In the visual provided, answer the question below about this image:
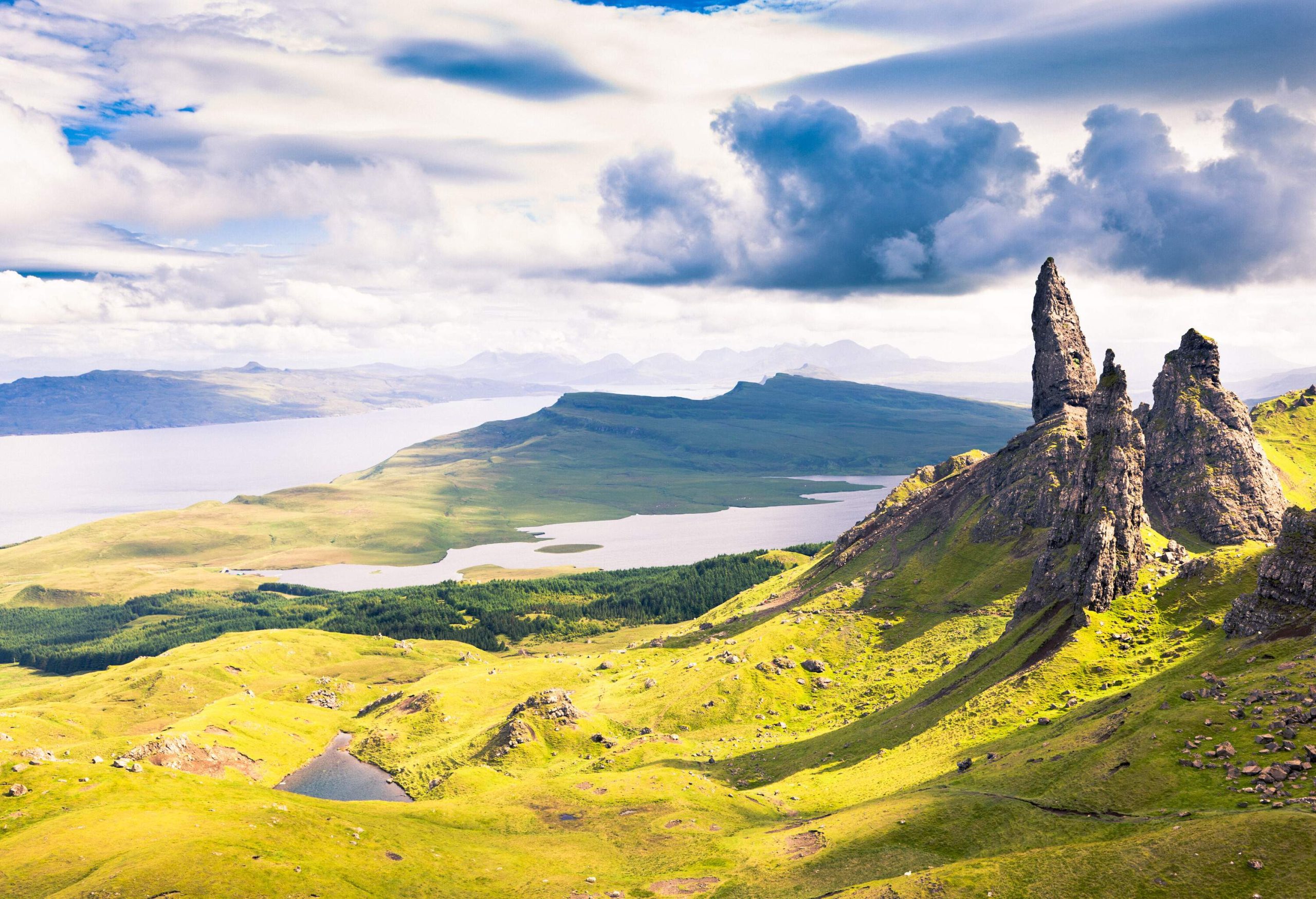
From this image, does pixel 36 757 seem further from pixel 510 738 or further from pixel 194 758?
pixel 510 738

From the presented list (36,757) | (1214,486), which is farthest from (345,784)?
(1214,486)

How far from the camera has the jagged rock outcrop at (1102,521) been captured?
13538 cm

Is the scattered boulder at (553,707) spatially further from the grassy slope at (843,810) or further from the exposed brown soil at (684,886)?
the exposed brown soil at (684,886)

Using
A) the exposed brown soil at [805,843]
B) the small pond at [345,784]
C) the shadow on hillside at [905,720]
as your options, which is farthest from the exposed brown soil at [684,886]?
the small pond at [345,784]

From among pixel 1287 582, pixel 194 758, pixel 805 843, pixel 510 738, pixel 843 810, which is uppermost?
pixel 1287 582

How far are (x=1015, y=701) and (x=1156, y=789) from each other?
45.4 metres

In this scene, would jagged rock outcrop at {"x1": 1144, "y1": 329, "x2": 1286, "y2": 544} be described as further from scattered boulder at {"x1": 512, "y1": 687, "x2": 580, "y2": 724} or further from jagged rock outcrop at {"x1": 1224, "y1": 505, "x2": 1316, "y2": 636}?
scattered boulder at {"x1": 512, "y1": 687, "x2": 580, "y2": 724}

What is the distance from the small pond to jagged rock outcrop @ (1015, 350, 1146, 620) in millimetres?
131909

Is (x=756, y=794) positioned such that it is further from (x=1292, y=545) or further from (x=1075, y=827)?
(x=1292, y=545)

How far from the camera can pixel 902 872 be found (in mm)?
85438

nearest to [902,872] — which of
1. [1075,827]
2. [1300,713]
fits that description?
[1075,827]

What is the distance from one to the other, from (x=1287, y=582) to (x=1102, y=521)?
3555cm

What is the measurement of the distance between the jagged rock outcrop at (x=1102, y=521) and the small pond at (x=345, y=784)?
5193 inches

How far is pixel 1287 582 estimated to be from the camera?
10131 cm
